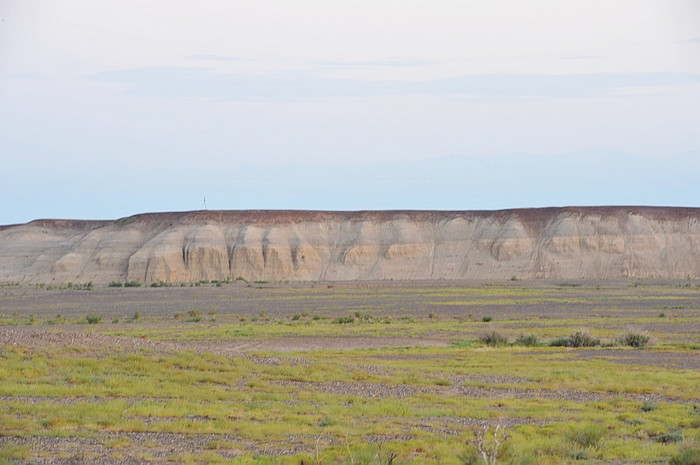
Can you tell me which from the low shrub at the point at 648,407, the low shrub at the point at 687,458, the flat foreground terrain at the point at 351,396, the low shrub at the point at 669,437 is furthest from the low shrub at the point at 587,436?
the low shrub at the point at 648,407

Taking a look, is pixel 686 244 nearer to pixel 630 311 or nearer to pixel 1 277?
pixel 630 311

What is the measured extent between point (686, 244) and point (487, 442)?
10685 centimetres

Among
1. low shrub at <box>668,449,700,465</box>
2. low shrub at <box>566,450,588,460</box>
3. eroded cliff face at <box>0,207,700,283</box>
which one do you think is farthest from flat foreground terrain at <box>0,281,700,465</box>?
eroded cliff face at <box>0,207,700,283</box>

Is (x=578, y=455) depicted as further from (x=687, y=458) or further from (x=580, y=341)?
(x=580, y=341)

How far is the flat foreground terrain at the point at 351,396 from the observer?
13961 mm

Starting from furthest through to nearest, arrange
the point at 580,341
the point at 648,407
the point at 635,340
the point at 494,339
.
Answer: the point at 494,339 < the point at 580,341 < the point at 635,340 < the point at 648,407

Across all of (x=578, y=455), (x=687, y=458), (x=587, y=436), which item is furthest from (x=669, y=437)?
(x=687, y=458)

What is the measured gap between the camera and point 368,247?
120312mm

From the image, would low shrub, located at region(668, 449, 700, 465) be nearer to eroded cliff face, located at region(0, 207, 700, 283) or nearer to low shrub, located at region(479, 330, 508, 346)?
low shrub, located at region(479, 330, 508, 346)

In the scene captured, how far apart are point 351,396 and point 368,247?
10088 cm

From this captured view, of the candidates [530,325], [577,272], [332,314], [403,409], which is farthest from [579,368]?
[577,272]

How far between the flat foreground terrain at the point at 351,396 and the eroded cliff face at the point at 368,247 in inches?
2920

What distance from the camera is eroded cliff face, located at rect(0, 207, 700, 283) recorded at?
113188mm

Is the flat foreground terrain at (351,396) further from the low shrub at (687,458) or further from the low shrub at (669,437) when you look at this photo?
the low shrub at (687,458)
